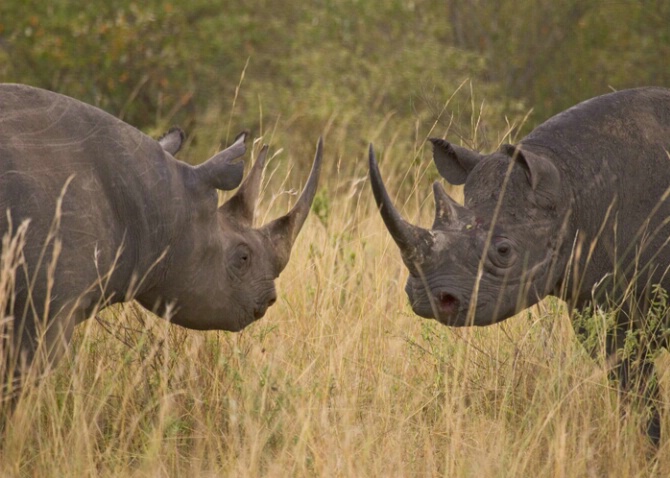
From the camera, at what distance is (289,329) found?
21.0ft

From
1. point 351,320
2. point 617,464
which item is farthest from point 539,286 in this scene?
point 351,320

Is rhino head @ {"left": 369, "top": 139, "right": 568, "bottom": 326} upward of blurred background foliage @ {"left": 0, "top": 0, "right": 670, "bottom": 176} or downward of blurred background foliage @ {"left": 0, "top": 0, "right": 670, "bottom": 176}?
downward

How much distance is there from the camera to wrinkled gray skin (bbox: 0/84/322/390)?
15.0 ft

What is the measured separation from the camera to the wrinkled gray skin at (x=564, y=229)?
507 centimetres


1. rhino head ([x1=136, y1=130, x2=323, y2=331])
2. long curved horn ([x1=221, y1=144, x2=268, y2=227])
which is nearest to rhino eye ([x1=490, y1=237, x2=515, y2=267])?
rhino head ([x1=136, y1=130, x2=323, y2=331])

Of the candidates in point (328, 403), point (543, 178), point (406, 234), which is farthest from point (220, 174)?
point (543, 178)

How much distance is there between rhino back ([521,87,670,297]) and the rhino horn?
465 millimetres

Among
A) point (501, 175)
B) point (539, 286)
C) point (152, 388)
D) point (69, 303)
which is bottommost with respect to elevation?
point (152, 388)

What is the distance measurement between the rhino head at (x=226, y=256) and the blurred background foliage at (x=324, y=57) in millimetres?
6078

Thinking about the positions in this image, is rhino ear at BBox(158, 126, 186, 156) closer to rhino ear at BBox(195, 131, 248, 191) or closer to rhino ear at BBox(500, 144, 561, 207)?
rhino ear at BBox(195, 131, 248, 191)

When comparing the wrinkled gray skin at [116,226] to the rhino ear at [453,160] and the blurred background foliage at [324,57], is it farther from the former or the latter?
the blurred background foliage at [324,57]

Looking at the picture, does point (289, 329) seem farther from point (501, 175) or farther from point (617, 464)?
point (617, 464)

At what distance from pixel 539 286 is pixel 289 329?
1669 millimetres

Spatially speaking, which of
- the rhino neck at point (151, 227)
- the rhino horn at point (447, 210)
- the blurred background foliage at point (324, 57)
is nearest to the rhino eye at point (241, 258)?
the rhino neck at point (151, 227)
